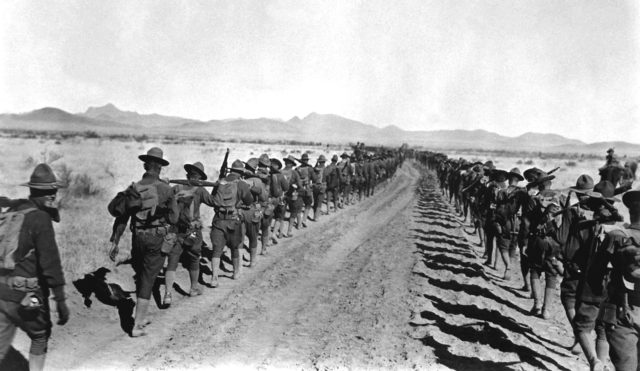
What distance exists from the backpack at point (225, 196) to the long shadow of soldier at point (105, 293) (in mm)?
2057

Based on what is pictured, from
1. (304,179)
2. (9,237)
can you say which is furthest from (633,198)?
(304,179)

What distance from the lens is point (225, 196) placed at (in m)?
7.89

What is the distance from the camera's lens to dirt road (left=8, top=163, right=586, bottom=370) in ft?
17.0

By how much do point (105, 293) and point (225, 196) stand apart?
244 centimetres

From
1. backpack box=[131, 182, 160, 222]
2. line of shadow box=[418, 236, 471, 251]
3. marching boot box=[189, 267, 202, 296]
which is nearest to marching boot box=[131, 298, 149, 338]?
backpack box=[131, 182, 160, 222]

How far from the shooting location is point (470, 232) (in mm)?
14258

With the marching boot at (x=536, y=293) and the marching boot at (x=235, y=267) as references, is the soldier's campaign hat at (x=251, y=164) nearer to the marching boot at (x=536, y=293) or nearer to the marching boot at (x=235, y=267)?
the marching boot at (x=235, y=267)

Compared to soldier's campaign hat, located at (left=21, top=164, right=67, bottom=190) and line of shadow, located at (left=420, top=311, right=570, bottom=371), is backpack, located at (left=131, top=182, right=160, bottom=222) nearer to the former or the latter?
soldier's campaign hat, located at (left=21, top=164, right=67, bottom=190)

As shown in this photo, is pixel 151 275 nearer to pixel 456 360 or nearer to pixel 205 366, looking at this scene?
pixel 205 366

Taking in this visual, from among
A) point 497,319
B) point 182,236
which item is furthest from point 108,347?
point 497,319

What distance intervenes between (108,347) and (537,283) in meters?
6.28

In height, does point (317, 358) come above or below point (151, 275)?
below

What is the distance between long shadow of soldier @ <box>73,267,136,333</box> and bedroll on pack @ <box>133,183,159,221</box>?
162 cm

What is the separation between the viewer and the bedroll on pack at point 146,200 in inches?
226
